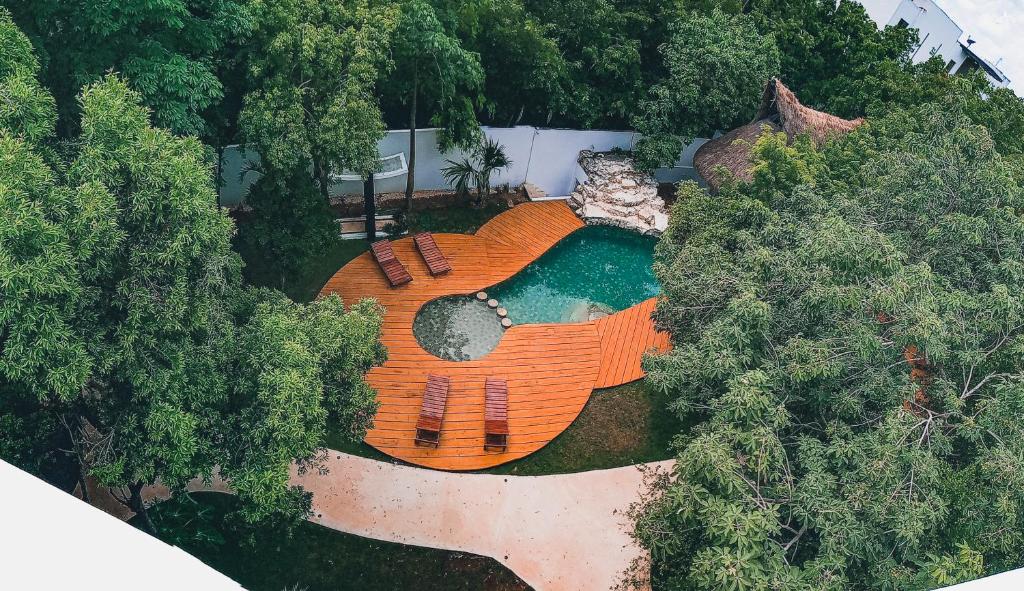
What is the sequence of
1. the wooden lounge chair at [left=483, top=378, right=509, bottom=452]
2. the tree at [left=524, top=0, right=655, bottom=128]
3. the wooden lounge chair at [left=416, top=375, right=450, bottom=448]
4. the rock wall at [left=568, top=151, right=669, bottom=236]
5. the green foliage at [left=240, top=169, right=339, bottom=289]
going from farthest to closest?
the rock wall at [left=568, top=151, right=669, bottom=236], the tree at [left=524, top=0, right=655, bottom=128], the green foliage at [left=240, top=169, right=339, bottom=289], the wooden lounge chair at [left=483, top=378, right=509, bottom=452], the wooden lounge chair at [left=416, top=375, right=450, bottom=448]

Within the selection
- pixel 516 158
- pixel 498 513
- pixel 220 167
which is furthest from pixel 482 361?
pixel 220 167

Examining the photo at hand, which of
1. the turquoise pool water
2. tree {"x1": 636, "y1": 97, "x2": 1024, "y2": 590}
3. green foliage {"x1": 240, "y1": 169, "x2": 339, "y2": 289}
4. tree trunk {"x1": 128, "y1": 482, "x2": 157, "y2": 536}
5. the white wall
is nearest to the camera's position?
tree {"x1": 636, "y1": 97, "x2": 1024, "y2": 590}

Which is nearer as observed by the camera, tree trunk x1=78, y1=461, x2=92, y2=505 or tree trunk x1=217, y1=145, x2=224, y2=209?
tree trunk x1=78, y1=461, x2=92, y2=505

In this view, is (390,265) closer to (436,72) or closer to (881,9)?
(436,72)

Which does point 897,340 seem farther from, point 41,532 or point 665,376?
point 41,532

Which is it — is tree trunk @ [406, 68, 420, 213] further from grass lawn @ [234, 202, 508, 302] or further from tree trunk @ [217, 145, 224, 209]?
tree trunk @ [217, 145, 224, 209]

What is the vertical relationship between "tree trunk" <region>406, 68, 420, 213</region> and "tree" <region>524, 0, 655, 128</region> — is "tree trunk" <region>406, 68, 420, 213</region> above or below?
below

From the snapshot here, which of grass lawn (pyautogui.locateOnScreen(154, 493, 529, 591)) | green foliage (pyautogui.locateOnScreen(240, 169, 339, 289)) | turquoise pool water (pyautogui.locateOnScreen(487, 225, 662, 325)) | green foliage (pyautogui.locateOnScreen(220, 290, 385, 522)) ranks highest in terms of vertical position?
green foliage (pyautogui.locateOnScreen(220, 290, 385, 522))

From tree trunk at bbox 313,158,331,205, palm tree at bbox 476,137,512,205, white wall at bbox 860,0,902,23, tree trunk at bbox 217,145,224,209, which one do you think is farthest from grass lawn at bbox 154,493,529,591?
white wall at bbox 860,0,902,23
